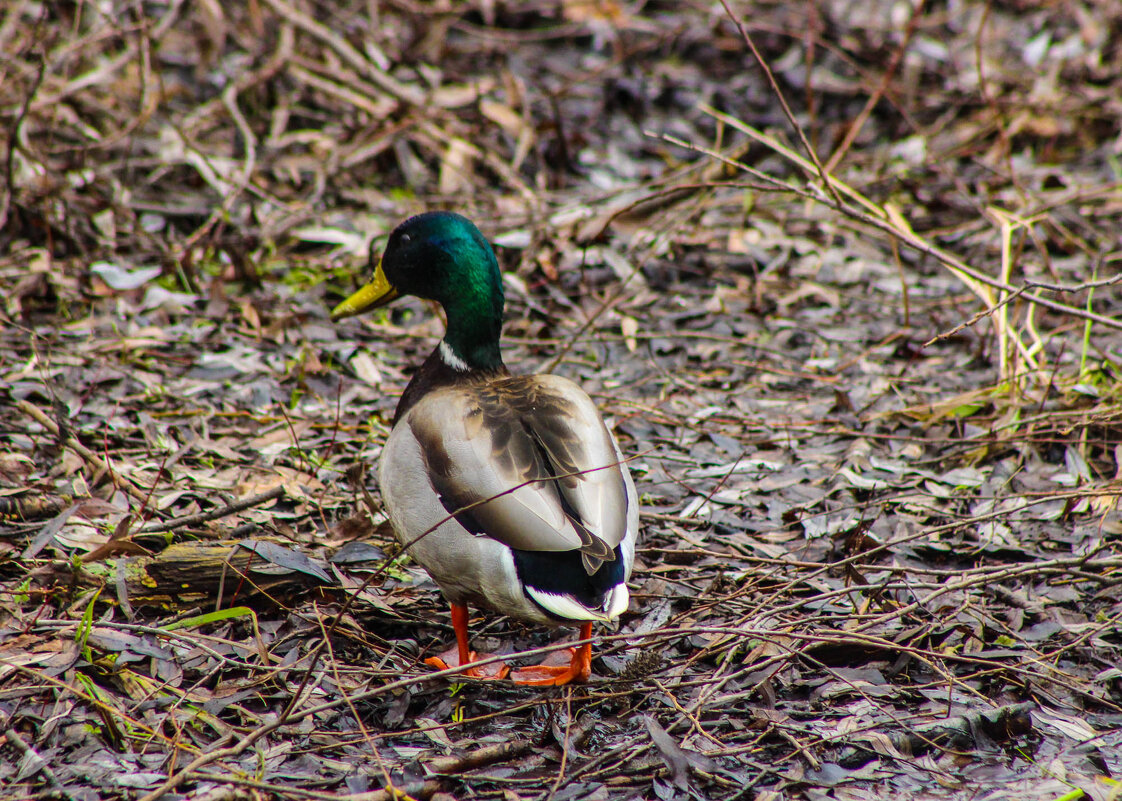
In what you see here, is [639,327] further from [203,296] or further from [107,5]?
[107,5]

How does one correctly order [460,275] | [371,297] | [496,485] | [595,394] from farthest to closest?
[595,394] → [371,297] → [460,275] → [496,485]

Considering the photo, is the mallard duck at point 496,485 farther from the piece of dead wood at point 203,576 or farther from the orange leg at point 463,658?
the piece of dead wood at point 203,576

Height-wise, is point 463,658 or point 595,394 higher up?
point 595,394

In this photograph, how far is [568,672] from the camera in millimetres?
2998

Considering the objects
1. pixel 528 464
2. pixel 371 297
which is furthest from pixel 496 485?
pixel 371 297

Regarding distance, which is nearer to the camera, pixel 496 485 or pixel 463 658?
pixel 496 485

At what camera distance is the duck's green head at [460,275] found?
3502 millimetres

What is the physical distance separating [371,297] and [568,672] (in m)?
1.48

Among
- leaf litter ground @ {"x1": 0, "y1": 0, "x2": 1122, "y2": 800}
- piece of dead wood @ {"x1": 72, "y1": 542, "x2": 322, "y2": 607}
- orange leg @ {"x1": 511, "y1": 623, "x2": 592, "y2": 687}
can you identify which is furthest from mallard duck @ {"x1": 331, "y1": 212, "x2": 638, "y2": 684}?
piece of dead wood @ {"x1": 72, "y1": 542, "x2": 322, "y2": 607}

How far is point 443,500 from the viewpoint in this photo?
2.88m

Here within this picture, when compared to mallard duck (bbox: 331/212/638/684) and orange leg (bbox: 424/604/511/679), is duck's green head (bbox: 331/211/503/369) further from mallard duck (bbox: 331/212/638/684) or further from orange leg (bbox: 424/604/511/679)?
orange leg (bbox: 424/604/511/679)

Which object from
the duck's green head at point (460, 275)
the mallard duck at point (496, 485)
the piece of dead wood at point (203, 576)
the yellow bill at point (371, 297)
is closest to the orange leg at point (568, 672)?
the mallard duck at point (496, 485)

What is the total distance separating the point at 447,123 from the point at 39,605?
427 cm

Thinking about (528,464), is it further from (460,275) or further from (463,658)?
(460,275)
